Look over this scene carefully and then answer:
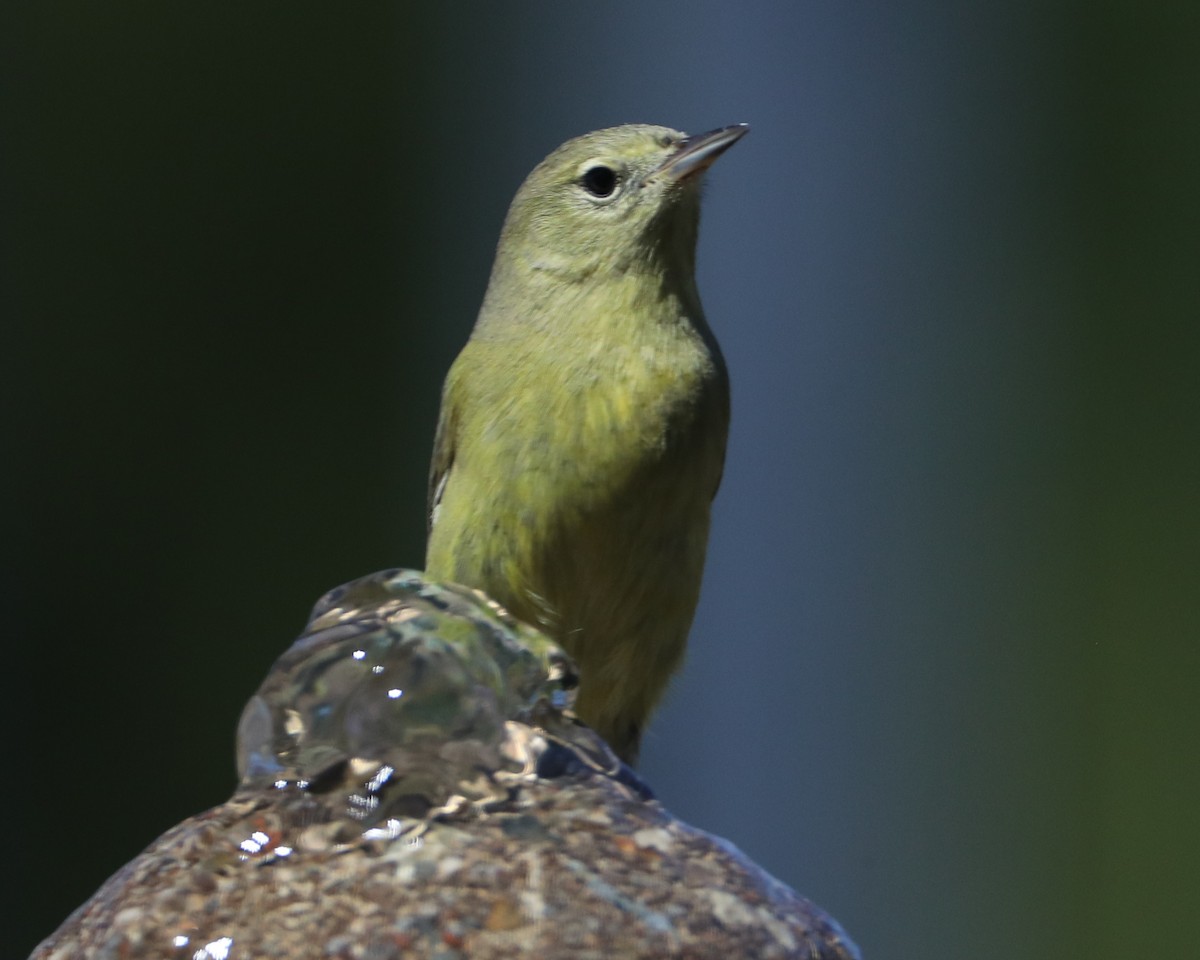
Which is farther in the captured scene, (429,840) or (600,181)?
(600,181)

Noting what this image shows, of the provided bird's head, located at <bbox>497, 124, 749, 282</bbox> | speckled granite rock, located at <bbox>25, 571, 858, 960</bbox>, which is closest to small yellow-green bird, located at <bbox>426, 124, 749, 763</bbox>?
bird's head, located at <bbox>497, 124, 749, 282</bbox>

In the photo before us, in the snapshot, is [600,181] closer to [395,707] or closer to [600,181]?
[600,181]

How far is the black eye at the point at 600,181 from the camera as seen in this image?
2.30m

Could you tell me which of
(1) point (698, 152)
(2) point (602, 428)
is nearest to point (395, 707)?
(2) point (602, 428)

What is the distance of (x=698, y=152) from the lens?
221 cm

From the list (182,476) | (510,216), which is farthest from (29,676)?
(510,216)

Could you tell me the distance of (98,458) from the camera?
161 inches

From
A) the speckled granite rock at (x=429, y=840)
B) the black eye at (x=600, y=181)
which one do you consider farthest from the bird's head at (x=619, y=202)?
the speckled granite rock at (x=429, y=840)

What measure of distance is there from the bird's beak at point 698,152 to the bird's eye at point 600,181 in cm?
6

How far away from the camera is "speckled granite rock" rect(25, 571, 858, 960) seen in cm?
92

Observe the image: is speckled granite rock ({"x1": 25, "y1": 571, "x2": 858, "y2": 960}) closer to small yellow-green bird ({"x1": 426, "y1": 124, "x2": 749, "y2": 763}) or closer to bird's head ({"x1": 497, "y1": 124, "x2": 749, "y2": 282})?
small yellow-green bird ({"x1": 426, "y1": 124, "x2": 749, "y2": 763})

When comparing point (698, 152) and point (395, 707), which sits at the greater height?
point (698, 152)

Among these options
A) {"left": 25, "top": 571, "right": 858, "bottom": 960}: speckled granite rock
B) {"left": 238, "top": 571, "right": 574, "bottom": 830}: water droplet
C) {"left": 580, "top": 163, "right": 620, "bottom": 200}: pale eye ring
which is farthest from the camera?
{"left": 580, "top": 163, "right": 620, "bottom": 200}: pale eye ring

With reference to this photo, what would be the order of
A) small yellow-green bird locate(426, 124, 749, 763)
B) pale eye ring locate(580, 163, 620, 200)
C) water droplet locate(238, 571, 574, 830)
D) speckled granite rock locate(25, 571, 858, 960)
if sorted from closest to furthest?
speckled granite rock locate(25, 571, 858, 960) < water droplet locate(238, 571, 574, 830) < small yellow-green bird locate(426, 124, 749, 763) < pale eye ring locate(580, 163, 620, 200)
